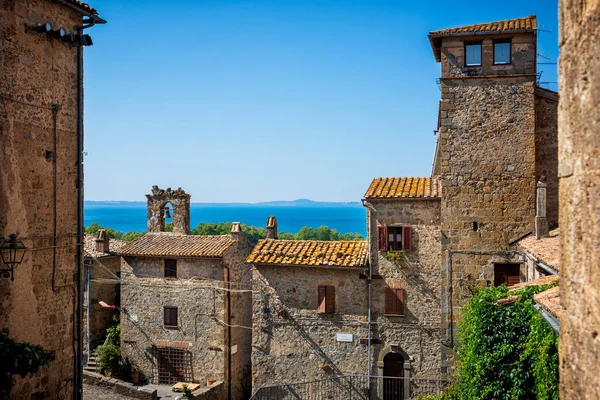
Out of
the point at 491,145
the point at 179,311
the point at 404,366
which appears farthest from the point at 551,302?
the point at 179,311

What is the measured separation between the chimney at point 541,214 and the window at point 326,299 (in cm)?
783

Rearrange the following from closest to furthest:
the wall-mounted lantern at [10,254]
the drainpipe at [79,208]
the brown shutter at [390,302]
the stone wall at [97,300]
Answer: the wall-mounted lantern at [10,254]
the drainpipe at [79,208]
the brown shutter at [390,302]
the stone wall at [97,300]

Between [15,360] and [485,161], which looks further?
[485,161]

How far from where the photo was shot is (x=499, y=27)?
1806cm

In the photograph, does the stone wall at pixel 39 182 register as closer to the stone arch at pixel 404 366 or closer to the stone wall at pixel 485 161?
the stone arch at pixel 404 366

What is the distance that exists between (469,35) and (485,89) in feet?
5.86

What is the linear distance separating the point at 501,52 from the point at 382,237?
7.41 metres

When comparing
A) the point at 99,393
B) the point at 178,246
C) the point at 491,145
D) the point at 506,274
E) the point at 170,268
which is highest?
the point at 491,145

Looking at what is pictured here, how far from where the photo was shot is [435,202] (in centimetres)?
2005

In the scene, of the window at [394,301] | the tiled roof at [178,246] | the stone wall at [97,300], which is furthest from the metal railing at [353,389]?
the stone wall at [97,300]

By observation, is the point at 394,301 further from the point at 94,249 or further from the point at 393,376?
the point at 94,249

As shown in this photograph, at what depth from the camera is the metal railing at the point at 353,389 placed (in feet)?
67.2

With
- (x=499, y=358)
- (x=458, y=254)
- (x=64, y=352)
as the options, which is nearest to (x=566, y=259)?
(x=499, y=358)

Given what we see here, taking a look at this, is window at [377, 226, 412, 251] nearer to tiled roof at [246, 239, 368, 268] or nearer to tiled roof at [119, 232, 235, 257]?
tiled roof at [246, 239, 368, 268]
